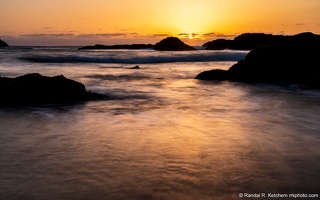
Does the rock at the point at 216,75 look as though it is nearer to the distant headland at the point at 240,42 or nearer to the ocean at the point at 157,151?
the ocean at the point at 157,151

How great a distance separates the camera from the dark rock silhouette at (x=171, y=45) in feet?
292

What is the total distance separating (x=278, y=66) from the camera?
14406 millimetres

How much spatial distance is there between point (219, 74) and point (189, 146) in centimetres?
1085

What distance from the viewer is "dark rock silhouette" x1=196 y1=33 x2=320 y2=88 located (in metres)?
13.9

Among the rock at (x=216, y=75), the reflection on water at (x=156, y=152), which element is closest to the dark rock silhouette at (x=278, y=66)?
the rock at (x=216, y=75)

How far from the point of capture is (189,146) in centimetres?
443

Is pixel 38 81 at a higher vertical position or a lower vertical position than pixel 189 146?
higher

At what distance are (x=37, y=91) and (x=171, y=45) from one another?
276ft

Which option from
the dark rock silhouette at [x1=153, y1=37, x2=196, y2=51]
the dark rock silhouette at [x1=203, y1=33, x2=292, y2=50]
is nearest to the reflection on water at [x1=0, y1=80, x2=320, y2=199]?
the dark rock silhouette at [x1=203, y1=33, x2=292, y2=50]

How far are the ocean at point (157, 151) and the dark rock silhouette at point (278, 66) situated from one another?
6354mm

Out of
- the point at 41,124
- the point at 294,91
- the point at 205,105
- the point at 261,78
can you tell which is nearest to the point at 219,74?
the point at 261,78

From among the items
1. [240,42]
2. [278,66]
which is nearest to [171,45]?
[240,42]

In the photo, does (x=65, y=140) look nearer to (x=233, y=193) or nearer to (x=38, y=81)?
(x=233, y=193)

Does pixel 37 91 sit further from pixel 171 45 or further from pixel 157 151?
pixel 171 45
